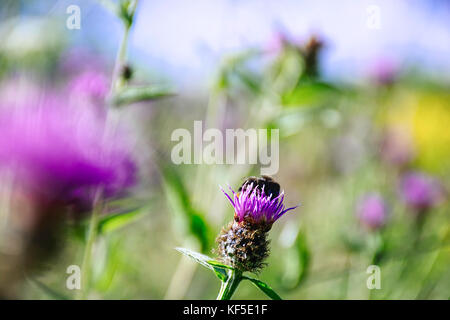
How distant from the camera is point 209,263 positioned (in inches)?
20.6

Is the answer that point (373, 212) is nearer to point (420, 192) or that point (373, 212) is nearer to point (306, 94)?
point (420, 192)

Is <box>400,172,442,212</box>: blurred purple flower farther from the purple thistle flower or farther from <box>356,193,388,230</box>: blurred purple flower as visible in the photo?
the purple thistle flower

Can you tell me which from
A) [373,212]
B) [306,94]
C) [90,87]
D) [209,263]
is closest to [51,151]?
[209,263]

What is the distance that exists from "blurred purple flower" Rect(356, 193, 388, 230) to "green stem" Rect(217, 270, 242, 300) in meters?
0.76

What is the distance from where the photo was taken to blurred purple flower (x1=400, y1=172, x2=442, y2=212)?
136 cm

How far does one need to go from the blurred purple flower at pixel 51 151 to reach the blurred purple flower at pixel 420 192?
3.77 feet

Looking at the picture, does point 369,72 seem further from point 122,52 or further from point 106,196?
point 106,196

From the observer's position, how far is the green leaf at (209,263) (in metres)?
0.52

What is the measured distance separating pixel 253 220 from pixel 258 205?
25 millimetres

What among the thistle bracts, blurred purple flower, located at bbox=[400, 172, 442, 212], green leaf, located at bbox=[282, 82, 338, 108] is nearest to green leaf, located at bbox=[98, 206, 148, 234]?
the thistle bracts

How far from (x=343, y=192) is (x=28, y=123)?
4.69 ft

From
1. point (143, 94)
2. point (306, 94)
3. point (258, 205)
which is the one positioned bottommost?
point (258, 205)

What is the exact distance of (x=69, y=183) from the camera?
1.33 feet
